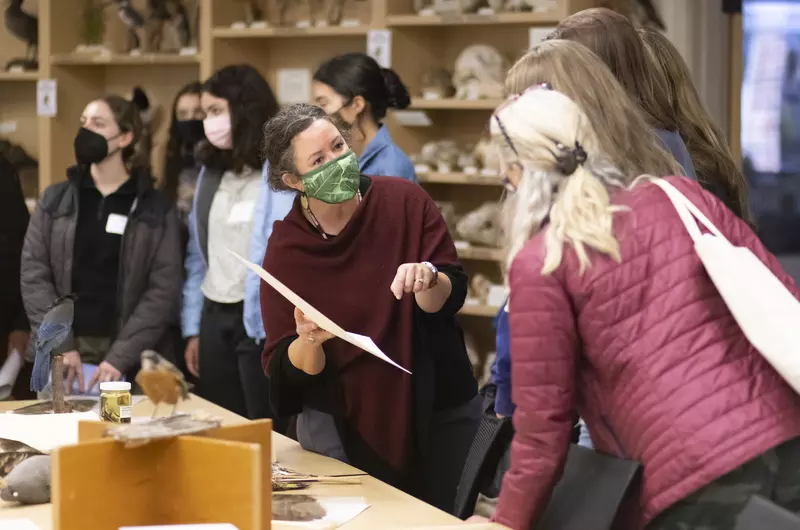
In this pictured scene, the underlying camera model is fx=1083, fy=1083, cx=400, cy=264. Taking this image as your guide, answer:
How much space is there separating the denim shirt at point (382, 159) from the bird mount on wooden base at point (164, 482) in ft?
5.45

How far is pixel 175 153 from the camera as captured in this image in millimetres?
5074

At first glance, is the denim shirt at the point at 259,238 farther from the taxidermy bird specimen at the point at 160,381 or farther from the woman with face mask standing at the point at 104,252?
the taxidermy bird specimen at the point at 160,381

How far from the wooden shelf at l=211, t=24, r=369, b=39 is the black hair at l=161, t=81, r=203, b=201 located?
0.46 metres

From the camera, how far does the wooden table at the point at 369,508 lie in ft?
6.61

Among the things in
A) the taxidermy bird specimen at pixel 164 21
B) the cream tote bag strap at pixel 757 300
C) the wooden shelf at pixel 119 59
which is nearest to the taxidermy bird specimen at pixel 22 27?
the wooden shelf at pixel 119 59

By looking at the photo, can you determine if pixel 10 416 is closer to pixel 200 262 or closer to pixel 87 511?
pixel 87 511

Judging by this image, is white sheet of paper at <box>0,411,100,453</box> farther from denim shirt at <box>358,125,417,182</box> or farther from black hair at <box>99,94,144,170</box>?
black hair at <box>99,94,144,170</box>

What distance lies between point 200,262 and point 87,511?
99.7 inches

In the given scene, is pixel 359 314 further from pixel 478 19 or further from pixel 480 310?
pixel 478 19

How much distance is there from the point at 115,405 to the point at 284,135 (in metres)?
0.72

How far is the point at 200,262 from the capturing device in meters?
4.24

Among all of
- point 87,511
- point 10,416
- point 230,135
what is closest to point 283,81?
point 230,135

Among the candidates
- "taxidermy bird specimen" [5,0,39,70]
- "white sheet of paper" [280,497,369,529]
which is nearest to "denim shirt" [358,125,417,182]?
"white sheet of paper" [280,497,369,529]

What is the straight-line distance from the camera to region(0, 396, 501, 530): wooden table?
6.61 feet
